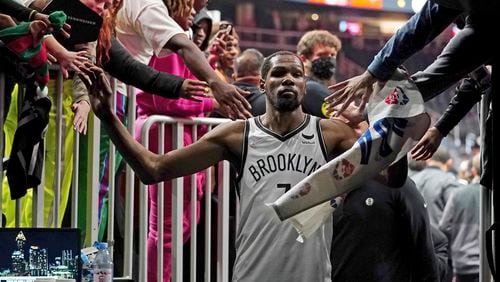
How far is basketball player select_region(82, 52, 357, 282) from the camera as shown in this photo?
482 centimetres

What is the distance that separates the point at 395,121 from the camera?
3.22m

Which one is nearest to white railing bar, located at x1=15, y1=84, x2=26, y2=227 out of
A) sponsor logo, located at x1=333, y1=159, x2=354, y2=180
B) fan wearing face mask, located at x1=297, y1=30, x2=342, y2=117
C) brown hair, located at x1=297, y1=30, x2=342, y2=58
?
fan wearing face mask, located at x1=297, y1=30, x2=342, y2=117

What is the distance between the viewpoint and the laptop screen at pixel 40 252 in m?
4.32

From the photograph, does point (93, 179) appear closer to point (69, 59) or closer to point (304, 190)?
point (69, 59)

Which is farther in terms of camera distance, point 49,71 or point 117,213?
point 117,213

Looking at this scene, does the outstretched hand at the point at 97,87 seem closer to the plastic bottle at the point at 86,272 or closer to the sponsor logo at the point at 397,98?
the plastic bottle at the point at 86,272

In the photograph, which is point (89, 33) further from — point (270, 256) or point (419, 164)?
point (419, 164)

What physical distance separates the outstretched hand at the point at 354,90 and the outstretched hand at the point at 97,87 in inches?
42.2

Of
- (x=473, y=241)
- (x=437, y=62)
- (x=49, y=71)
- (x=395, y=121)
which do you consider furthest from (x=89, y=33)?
(x=473, y=241)

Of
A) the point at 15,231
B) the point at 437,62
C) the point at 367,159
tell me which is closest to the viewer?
the point at 367,159

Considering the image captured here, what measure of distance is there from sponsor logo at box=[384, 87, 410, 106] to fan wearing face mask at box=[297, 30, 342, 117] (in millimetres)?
1813

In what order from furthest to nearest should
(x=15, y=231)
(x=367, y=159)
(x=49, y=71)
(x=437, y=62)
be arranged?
1. (x=49, y=71)
2. (x=15, y=231)
3. (x=437, y=62)
4. (x=367, y=159)

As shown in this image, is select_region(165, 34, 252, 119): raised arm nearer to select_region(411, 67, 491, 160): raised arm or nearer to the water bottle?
select_region(411, 67, 491, 160): raised arm

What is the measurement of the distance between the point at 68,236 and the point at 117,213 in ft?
3.90
